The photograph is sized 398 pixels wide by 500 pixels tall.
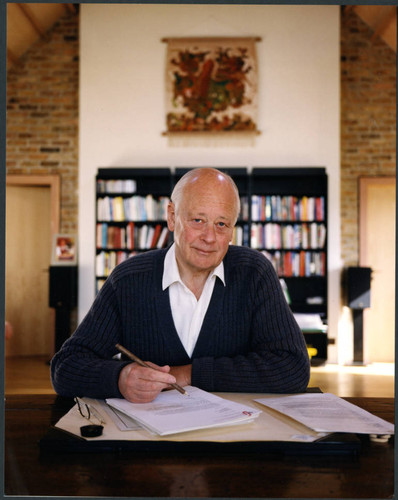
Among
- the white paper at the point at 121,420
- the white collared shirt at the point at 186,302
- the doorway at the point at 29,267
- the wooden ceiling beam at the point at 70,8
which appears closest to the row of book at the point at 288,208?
the doorway at the point at 29,267

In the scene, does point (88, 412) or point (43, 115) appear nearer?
point (88, 412)

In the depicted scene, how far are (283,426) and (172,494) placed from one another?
13.3 inches

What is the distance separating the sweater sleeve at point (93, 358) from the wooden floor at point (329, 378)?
2848 mm

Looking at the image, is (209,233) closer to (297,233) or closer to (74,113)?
(297,233)

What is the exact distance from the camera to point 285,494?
83cm

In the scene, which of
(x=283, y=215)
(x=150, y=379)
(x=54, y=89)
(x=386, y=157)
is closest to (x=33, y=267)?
(x=54, y=89)

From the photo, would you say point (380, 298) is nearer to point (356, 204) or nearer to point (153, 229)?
point (356, 204)

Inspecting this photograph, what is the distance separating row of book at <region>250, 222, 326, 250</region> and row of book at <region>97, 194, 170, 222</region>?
3.58ft

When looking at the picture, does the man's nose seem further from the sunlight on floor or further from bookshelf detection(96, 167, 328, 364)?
bookshelf detection(96, 167, 328, 364)

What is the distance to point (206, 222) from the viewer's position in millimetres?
1666

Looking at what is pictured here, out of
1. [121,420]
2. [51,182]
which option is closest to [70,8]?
[51,182]

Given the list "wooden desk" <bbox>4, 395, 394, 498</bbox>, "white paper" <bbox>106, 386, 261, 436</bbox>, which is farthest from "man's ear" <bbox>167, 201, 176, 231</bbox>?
"wooden desk" <bbox>4, 395, 394, 498</bbox>

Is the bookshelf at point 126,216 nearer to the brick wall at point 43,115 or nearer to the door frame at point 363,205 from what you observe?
the brick wall at point 43,115

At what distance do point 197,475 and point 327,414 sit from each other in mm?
402
